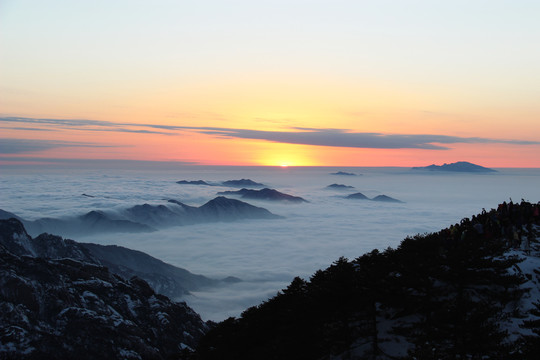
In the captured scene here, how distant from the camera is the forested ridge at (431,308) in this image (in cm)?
1922

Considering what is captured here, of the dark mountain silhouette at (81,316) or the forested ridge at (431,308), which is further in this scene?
the dark mountain silhouette at (81,316)

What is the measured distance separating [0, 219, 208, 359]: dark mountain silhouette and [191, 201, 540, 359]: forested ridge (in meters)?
44.6

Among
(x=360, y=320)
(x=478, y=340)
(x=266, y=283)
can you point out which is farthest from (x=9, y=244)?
(x=478, y=340)

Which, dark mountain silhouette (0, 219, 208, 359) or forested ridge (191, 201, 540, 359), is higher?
forested ridge (191, 201, 540, 359)

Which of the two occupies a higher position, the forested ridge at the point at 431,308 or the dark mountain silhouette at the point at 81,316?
the forested ridge at the point at 431,308

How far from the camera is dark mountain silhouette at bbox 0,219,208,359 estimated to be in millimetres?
71625

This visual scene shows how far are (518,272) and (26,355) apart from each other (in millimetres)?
70662

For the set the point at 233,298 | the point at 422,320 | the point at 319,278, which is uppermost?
the point at 422,320

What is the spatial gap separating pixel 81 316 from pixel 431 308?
76.2 m

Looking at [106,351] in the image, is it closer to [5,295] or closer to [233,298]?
[5,295]

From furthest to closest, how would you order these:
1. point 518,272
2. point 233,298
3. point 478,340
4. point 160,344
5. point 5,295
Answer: point 233,298
point 160,344
point 5,295
point 518,272
point 478,340

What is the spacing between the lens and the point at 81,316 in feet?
265

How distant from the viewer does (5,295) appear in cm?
8006

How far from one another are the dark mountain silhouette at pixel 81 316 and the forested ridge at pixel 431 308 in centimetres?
4457
